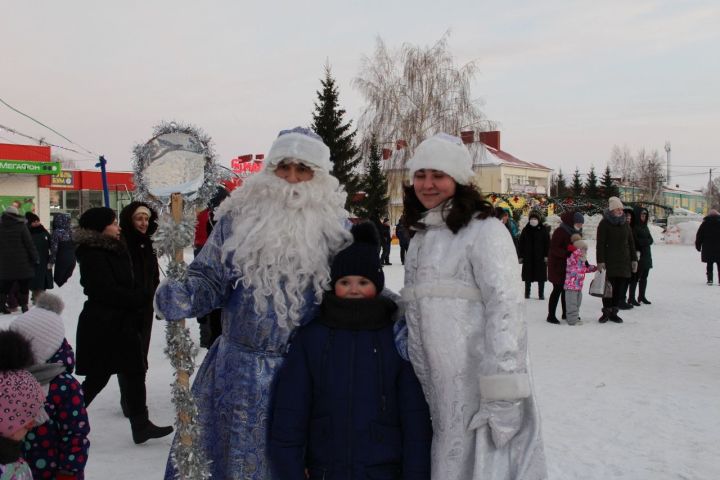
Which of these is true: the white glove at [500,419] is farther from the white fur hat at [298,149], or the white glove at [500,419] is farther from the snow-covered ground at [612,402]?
the snow-covered ground at [612,402]

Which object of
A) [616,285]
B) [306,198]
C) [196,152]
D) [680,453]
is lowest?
[680,453]

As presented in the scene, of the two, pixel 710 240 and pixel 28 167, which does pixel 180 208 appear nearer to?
pixel 710 240

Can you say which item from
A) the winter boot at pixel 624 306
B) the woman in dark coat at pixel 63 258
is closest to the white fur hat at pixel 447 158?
the winter boot at pixel 624 306

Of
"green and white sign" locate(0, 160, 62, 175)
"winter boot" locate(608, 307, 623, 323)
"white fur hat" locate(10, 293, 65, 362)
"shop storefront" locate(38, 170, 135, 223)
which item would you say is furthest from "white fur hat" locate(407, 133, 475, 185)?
"green and white sign" locate(0, 160, 62, 175)

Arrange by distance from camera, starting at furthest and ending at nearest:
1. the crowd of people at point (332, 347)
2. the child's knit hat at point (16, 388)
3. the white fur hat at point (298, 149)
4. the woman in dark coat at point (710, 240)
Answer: the woman in dark coat at point (710, 240), the white fur hat at point (298, 149), the crowd of people at point (332, 347), the child's knit hat at point (16, 388)

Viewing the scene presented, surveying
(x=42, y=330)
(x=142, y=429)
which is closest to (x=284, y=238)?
(x=42, y=330)

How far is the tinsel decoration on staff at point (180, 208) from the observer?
264 centimetres

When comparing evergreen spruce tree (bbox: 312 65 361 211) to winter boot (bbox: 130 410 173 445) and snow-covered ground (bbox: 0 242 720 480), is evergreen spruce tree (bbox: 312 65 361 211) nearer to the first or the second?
snow-covered ground (bbox: 0 242 720 480)

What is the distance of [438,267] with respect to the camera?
7.85 ft

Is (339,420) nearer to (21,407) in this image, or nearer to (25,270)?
(21,407)

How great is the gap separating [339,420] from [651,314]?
9.07m

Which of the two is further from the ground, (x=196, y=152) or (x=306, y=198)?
(x=196, y=152)

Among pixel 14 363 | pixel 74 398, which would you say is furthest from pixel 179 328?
pixel 14 363

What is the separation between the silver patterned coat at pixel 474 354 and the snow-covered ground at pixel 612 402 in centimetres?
186
